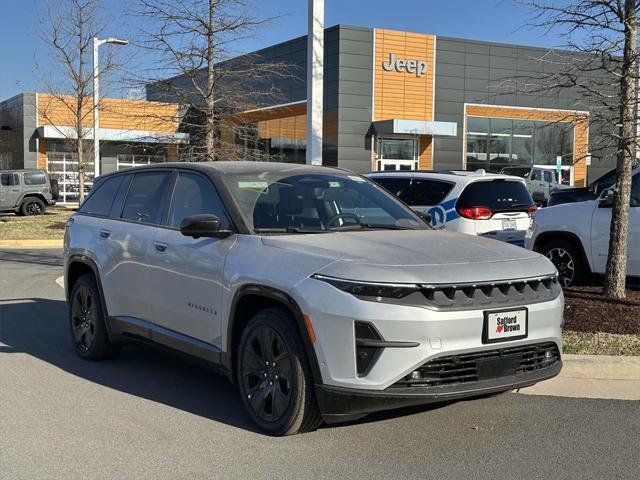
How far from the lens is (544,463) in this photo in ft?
13.5

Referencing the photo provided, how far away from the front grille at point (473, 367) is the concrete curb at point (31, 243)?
15668 millimetres

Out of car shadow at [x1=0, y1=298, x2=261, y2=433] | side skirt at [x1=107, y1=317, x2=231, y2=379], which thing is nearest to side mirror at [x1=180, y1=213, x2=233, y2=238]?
side skirt at [x1=107, y1=317, x2=231, y2=379]

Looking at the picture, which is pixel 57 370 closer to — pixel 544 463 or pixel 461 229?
pixel 544 463

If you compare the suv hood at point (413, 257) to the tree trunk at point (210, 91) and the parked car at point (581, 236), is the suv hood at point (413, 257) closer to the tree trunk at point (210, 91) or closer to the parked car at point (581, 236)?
the parked car at point (581, 236)

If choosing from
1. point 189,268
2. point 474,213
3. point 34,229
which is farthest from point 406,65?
point 189,268

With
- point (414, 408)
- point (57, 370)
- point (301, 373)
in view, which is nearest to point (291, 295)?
point (301, 373)

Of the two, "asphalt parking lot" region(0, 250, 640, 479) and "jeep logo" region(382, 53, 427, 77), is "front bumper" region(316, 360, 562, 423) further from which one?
"jeep logo" region(382, 53, 427, 77)

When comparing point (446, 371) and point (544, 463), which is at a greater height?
point (446, 371)

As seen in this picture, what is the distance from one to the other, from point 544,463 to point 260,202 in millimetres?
2569

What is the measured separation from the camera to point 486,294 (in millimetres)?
4125

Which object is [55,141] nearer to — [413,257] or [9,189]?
[9,189]

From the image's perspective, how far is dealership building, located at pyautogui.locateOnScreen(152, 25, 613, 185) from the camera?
35219 mm

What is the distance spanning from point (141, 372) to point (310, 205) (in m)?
2.28

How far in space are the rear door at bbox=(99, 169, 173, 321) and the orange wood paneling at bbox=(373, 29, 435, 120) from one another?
30742 mm
